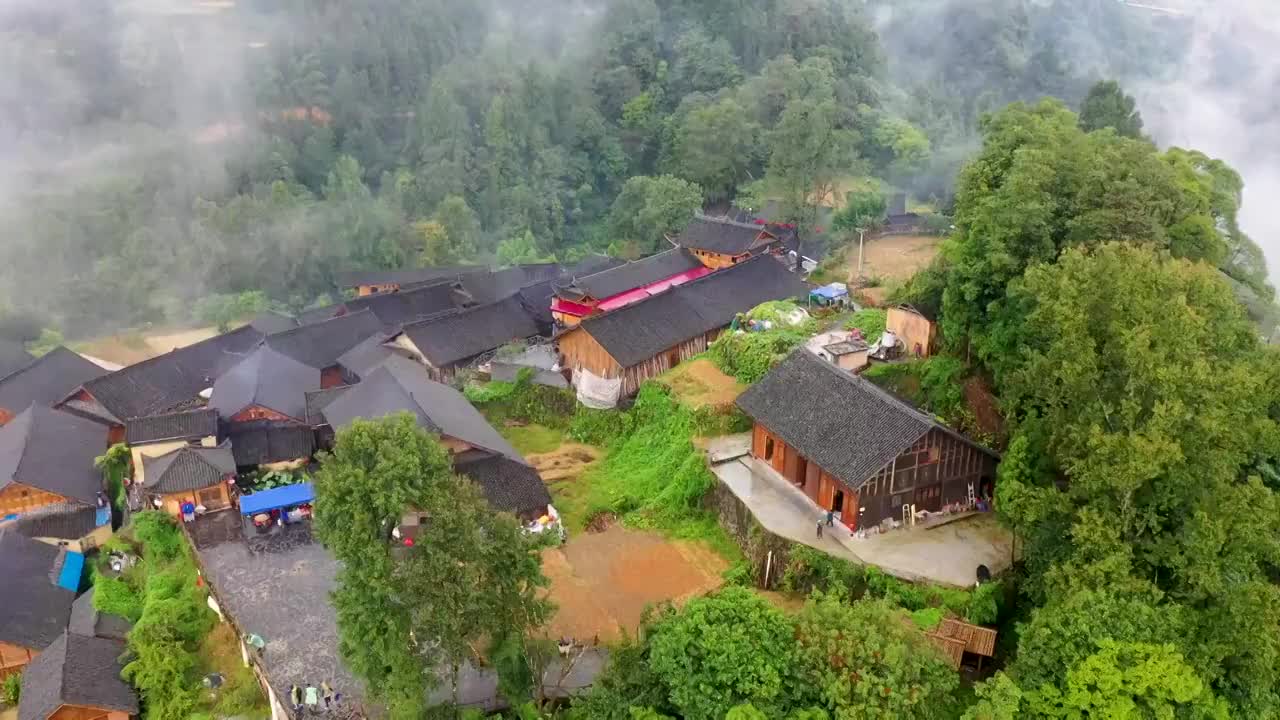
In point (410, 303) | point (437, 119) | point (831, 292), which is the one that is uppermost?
point (831, 292)

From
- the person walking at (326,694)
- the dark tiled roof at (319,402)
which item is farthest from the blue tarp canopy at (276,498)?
the person walking at (326,694)

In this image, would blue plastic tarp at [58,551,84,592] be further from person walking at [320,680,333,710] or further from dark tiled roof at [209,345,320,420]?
person walking at [320,680,333,710]

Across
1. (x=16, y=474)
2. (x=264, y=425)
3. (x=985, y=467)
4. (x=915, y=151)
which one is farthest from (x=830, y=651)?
(x=915, y=151)

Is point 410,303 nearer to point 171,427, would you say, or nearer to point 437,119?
point 171,427

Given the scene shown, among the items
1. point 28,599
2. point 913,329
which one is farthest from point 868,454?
point 28,599

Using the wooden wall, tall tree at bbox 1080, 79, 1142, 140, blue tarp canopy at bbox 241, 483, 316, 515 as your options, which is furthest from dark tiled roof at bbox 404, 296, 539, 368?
tall tree at bbox 1080, 79, 1142, 140

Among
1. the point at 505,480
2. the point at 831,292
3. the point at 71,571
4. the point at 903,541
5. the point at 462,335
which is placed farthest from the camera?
the point at 462,335
